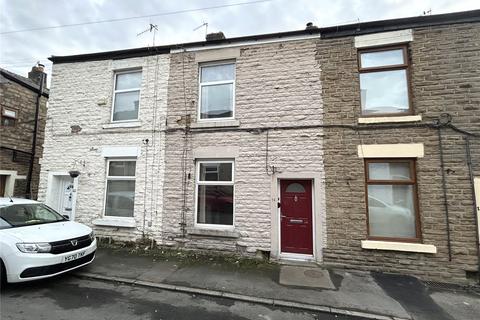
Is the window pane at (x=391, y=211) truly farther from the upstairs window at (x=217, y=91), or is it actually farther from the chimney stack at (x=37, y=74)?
the chimney stack at (x=37, y=74)

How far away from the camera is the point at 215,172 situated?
24.6 feet

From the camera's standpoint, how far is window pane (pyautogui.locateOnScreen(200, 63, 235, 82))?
7.87 metres

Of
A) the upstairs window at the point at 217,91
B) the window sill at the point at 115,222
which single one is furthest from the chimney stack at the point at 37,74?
the upstairs window at the point at 217,91

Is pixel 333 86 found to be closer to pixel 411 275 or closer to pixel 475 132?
pixel 475 132

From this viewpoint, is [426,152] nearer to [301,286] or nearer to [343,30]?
[343,30]

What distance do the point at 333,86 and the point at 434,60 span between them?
2475 mm

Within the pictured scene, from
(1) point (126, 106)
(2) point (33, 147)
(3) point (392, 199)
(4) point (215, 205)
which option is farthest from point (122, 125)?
(3) point (392, 199)

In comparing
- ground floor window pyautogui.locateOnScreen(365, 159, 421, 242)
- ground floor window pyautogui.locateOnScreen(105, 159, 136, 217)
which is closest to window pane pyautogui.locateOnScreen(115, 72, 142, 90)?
ground floor window pyautogui.locateOnScreen(105, 159, 136, 217)

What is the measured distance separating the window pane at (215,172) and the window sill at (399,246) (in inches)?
155

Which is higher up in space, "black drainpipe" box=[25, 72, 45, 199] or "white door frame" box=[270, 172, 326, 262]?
"black drainpipe" box=[25, 72, 45, 199]

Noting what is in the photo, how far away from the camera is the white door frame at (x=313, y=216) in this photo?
21.2 feet

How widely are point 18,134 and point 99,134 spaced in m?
5.11

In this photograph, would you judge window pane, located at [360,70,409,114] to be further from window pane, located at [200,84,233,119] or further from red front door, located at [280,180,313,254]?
window pane, located at [200,84,233,119]

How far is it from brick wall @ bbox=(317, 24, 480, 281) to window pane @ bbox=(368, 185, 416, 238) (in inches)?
10.1
